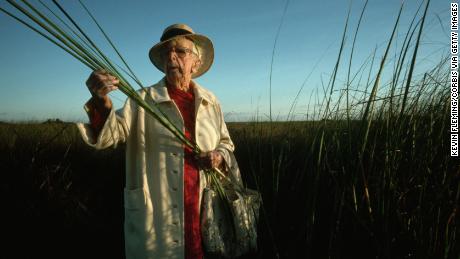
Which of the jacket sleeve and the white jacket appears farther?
the white jacket

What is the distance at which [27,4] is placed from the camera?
0.79 metres

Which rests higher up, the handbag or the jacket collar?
the jacket collar

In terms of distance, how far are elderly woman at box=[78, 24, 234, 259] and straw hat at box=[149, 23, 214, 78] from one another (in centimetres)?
2

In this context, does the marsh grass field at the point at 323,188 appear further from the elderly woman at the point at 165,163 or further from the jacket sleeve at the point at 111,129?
the jacket sleeve at the point at 111,129

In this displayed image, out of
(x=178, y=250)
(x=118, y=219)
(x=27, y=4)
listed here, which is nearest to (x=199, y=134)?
(x=178, y=250)

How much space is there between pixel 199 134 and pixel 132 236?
2.84 ft

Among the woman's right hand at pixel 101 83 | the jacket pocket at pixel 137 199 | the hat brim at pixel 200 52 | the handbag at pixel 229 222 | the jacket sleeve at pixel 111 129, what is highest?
the hat brim at pixel 200 52

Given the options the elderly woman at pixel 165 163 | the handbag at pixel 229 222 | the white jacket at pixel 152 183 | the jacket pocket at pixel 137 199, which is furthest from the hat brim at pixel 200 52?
the handbag at pixel 229 222

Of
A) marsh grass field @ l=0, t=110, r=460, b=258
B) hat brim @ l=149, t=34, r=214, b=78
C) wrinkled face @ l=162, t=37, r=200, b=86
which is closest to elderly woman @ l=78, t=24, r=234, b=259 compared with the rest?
wrinkled face @ l=162, t=37, r=200, b=86

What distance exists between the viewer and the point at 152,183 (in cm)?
188

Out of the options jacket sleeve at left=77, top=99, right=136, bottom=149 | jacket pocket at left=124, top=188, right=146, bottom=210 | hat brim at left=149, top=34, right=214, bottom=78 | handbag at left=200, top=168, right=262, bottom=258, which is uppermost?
hat brim at left=149, top=34, right=214, bottom=78

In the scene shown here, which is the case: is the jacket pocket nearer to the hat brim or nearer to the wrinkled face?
the wrinkled face

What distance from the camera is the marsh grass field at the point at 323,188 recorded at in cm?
121

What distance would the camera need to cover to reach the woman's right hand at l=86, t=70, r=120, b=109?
1.29 metres
